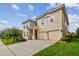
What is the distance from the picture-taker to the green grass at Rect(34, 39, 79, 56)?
16.2ft

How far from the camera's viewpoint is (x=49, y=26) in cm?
539

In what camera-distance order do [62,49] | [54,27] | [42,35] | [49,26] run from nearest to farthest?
[62,49]
[54,27]
[49,26]
[42,35]

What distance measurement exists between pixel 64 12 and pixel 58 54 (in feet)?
4.24

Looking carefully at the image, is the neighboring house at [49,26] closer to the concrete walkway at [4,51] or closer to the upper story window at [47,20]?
the upper story window at [47,20]

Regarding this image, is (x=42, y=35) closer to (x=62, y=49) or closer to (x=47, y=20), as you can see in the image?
(x=47, y=20)

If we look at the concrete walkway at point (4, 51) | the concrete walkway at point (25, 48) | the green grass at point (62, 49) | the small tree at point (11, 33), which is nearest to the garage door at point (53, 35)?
the concrete walkway at point (25, 48)

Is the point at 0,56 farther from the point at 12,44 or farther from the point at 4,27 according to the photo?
the point at 4,27

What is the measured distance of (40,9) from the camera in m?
5.16

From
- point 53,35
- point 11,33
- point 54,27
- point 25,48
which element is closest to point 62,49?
point 53,35

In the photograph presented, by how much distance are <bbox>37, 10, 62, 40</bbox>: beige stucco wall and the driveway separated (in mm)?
240

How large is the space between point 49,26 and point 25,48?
→ 1.05 m

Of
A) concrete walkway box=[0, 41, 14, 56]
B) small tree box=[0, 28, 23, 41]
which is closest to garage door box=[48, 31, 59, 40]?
small tree box=[0, 28, 23, 41]

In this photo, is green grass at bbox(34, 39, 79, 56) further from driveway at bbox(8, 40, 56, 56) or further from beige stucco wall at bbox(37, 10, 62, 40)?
beige stucco wall at bbox(37, 10, 62, 40)

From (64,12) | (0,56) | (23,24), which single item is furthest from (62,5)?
(0,56)
